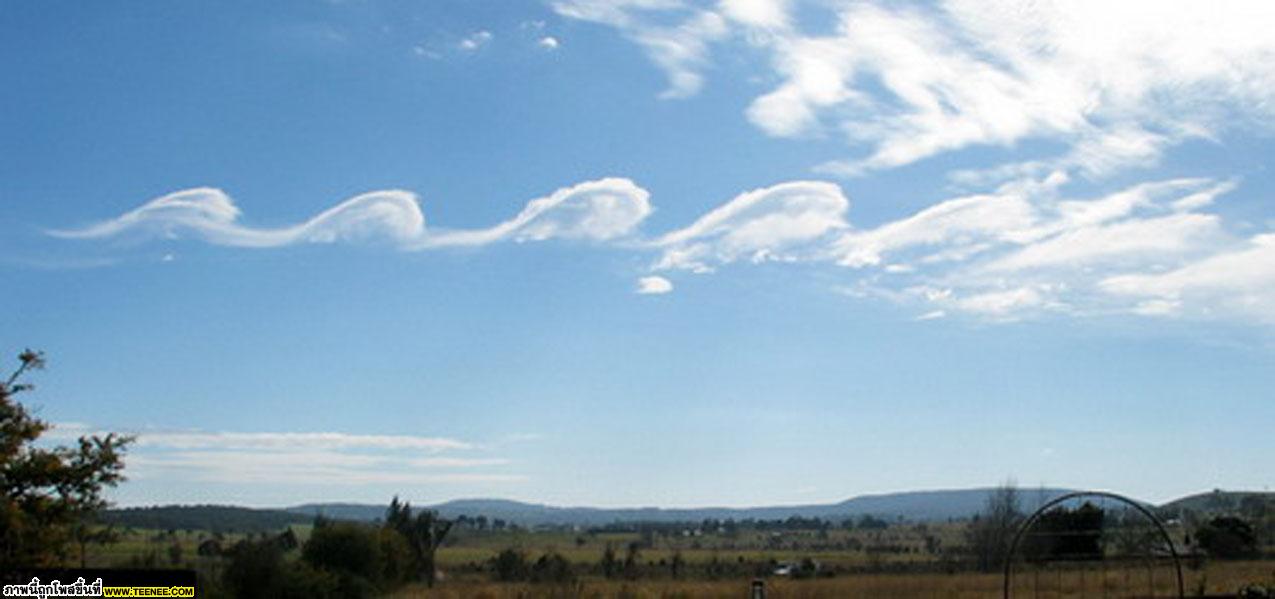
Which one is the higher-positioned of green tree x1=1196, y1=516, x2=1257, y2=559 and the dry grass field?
green tree x1=1196, y1=516, x2=1257, y2=559

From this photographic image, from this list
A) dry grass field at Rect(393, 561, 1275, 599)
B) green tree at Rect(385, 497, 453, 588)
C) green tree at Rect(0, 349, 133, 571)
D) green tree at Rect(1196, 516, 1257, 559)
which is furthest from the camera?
green tree at Rect(1196, 516, 1257, 559)

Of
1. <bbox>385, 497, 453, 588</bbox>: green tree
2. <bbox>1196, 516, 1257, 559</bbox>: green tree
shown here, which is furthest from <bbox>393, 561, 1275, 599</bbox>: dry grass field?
<bbox>1196, 516, 1257, 559</bbox>: green tree

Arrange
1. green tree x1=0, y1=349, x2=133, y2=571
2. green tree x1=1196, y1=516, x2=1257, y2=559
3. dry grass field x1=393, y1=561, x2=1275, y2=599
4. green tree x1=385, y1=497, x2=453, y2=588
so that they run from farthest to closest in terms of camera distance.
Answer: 1. green tree x1=1196, y1=516, x2=1257, y2=559
2. green tree x1=385, y1=497, x2=453, y2=588
3. dry grass field x1=393, y1=561, x2=1275, y2=599
4. green tree x1=0, y1=349, x2=133, y2=571

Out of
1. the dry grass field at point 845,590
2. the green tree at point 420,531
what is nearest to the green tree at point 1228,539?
the dry grass field at point 845,590

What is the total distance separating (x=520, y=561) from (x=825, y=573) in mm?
14798

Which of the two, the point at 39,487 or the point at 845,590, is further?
the point at 845,590

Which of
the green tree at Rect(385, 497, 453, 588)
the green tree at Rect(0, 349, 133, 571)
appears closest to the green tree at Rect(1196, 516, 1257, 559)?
the green tree at Rect(385, 497, 453, 588)

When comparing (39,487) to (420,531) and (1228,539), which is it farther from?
(1228,539)

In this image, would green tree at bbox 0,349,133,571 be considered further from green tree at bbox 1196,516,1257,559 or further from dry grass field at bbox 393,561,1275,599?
green tree at bbox 1196,516,1257,559

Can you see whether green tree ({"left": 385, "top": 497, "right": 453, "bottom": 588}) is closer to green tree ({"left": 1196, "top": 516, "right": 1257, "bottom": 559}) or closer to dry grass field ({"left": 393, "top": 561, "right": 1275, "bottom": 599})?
dry grass field ({"left": 393, "top": 561, "right": 1275, "bottom": 599})

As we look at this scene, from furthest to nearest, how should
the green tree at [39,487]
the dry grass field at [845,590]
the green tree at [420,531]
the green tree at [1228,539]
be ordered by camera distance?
1. the green tree at [1228,539]
2. the green tree at [420,531]
3. the dry grass field at [845,590]
4. the green tree at [39,487]

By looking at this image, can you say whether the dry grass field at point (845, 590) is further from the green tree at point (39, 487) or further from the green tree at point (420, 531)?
the green tree at point (39, 487)

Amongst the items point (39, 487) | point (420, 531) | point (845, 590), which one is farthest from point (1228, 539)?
point (39, 487)

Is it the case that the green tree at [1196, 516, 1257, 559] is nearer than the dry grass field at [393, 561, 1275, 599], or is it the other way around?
the dry grass field at [393, 561, 1275, 599]
